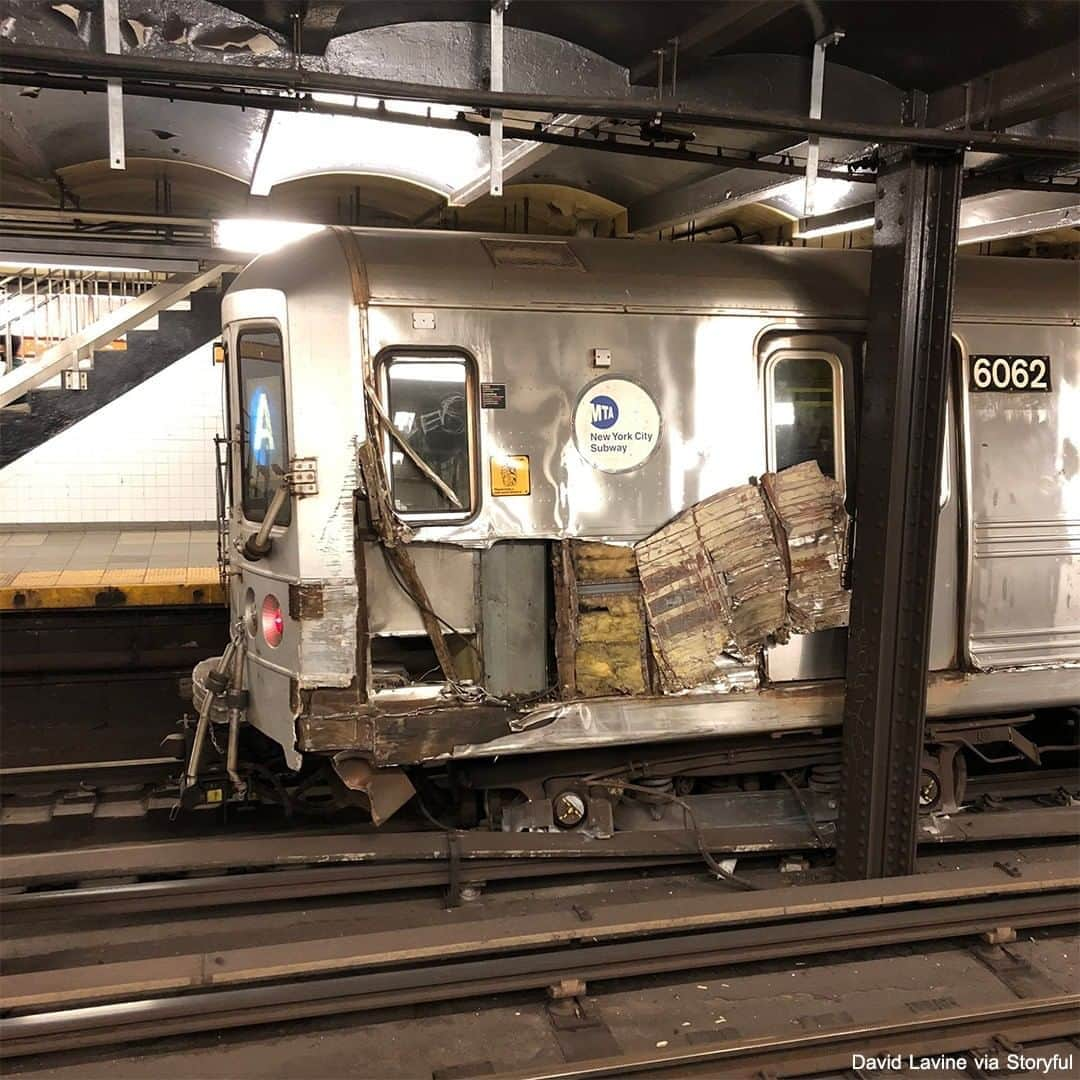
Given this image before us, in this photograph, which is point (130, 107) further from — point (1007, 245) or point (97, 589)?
point (1007, 245)

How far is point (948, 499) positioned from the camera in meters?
5.25

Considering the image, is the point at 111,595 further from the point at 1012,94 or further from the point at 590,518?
the point at 1012,94

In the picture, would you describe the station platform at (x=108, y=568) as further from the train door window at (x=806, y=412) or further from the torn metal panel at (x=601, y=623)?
the train door window at (x=806, y=412)

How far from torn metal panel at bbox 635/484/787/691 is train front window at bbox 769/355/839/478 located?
0.37 metres

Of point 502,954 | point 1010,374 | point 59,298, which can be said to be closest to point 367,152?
point 1010,374

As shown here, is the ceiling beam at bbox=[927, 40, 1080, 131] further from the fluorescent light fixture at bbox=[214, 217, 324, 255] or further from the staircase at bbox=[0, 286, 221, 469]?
the staircase at bbox=[0, 286, 221, 469]

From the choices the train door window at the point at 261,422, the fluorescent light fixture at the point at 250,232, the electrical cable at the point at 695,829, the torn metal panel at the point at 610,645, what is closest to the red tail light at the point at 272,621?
the train door window at the point at 261,422

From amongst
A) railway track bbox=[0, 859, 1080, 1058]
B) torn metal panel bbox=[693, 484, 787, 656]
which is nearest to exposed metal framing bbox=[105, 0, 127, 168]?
torn metal panel bbox=[693, 484, 787, 656]

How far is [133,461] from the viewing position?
11.5 metres

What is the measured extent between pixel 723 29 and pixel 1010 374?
2.70 metres

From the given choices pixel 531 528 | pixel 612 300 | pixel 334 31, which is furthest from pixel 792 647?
pixel 334 31

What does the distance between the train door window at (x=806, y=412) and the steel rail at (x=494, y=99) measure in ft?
4.13

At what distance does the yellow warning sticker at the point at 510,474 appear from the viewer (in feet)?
15.2

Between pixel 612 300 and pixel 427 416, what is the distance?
3.58 feet
